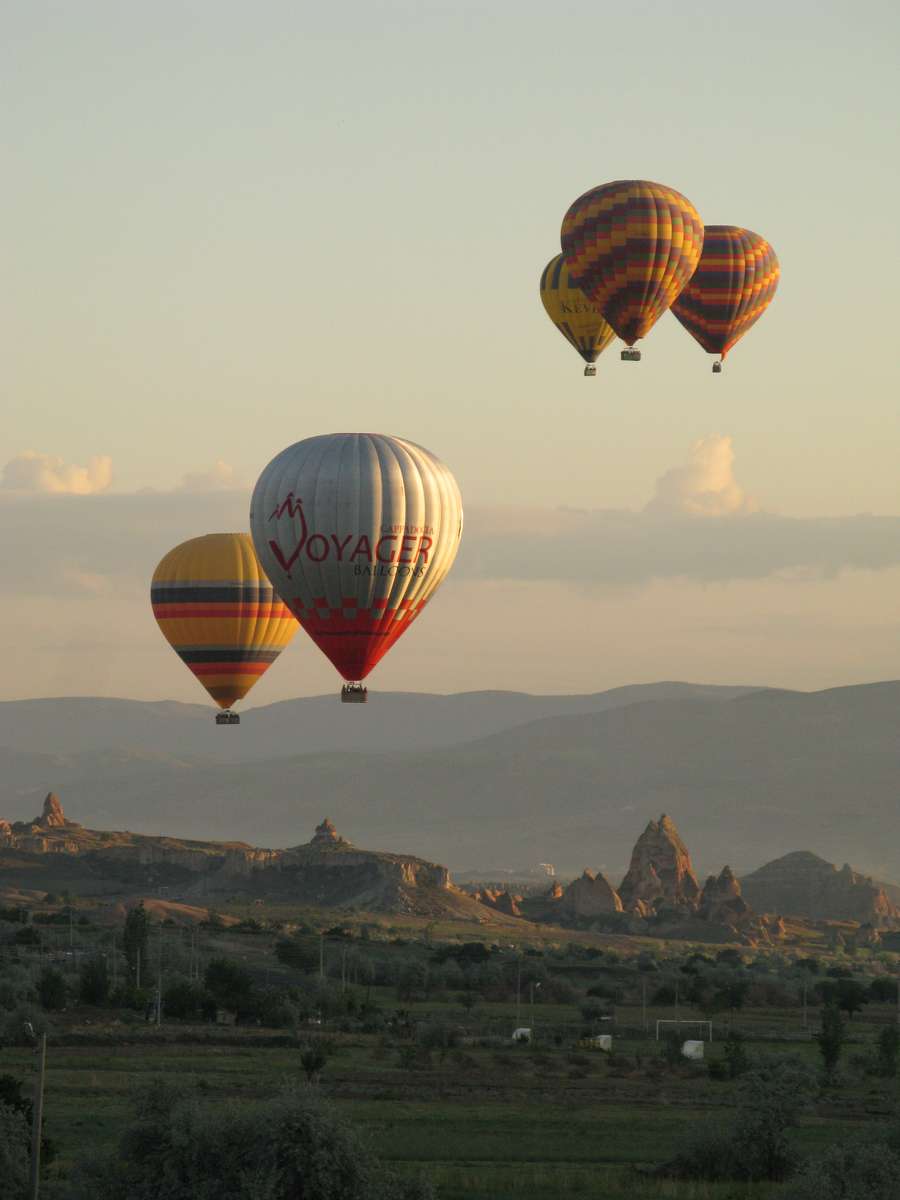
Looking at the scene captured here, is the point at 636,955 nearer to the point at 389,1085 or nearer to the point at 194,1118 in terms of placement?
the point at 389,1085

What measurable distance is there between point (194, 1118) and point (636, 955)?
114762 millimetres

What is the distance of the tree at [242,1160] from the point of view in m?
44.3

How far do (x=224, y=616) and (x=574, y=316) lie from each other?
19.3 metres

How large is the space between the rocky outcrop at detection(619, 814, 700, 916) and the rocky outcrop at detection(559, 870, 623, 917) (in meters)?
3.26

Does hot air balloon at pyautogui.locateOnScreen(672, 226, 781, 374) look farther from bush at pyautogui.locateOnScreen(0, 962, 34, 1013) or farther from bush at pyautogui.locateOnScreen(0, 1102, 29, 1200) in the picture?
bush at pyautogui.locateOnScreen(0, 1102, 29, 1200)

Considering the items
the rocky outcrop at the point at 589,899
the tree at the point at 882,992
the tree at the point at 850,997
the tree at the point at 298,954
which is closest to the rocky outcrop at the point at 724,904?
the rocky outcrop at the point at 589,899

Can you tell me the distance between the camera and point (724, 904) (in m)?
189

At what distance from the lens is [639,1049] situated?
88.7 metres

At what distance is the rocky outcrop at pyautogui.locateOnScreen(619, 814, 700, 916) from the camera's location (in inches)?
7712

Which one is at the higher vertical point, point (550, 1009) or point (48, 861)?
point (48, 861)

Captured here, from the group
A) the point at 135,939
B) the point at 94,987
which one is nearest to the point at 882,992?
the point at 135,939

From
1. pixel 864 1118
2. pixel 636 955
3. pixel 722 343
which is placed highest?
pixel 722 343

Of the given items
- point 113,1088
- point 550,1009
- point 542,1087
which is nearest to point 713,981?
point 550,1009

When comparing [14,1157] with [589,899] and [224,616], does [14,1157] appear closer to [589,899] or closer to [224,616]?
[224,616]
